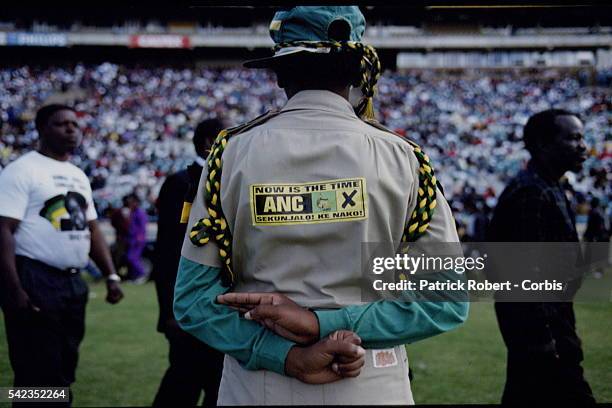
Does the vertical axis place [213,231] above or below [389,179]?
below

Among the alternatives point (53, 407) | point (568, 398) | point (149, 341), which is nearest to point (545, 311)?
point (568, 398)

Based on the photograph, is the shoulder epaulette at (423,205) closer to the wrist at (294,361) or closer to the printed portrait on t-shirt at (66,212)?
the wrist at (294,361)

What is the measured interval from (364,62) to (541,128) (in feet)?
6.53

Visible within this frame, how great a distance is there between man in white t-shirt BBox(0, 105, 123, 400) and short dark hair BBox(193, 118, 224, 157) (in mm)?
780

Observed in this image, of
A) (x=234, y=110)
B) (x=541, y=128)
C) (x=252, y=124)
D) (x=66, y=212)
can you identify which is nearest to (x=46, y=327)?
(x=66, y=212)

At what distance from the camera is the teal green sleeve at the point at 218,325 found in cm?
158

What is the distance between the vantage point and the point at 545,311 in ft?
9.37

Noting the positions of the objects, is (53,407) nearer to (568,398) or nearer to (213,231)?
(213,231)

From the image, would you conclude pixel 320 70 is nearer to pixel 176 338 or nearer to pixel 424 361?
pixel 176 338

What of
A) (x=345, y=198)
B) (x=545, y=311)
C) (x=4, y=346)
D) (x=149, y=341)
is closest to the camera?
(x=345, y=198)

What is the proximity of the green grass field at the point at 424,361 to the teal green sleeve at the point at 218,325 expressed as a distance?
5.12 feet

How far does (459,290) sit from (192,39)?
34216 millimetres

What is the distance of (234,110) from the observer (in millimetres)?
28969

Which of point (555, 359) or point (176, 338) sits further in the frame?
point (176, 338)
